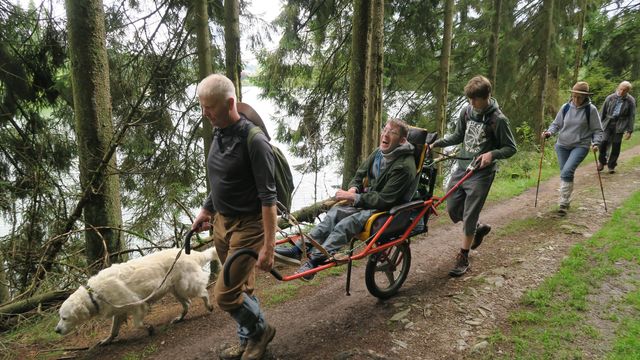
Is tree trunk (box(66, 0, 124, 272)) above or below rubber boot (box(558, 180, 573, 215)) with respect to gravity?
above

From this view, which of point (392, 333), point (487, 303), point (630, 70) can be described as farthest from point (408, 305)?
point (630, 70)

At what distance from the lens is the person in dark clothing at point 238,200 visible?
267 cm

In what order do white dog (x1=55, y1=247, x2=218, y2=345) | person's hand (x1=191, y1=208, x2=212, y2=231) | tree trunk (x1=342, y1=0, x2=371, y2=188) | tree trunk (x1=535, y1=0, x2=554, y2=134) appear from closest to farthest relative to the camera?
person's hand (x1=191, y1=208, x2=212, y2=231) < white dog (x1=55, y1=247, x2=218, y2=345) < tree trunk (x1=342, y1=0, x2=371, y2=188) < tree trunk (x1=535, y1=0, x2=554, y2=134)

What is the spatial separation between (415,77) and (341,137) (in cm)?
317

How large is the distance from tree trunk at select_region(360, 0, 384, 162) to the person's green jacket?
310 centimetres

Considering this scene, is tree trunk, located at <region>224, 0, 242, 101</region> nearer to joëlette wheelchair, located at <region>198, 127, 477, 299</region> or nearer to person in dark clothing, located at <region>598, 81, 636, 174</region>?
joëlette wheelchair, located at <region>198, 127, 477, 299</region>

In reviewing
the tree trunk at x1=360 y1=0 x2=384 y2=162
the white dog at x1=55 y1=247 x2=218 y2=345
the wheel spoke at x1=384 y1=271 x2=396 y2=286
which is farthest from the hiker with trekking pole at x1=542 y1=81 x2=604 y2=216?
the white dog at x1=55 y1=247 x2=218 y2=345

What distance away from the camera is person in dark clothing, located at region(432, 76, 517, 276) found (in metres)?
4.39

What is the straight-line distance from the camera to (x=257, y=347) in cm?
339

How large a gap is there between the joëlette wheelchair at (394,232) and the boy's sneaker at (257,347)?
72cm

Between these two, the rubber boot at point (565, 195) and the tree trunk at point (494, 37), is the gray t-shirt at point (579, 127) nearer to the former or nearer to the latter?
the rubber boot at point (565, 195)

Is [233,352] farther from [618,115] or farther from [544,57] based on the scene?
[544,57]

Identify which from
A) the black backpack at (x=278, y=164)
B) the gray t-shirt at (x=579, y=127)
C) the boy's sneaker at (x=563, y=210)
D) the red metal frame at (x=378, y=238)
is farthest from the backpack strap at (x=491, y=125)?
the boy's sneaker at (x=563, y=210)

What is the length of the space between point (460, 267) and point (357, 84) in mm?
3578
